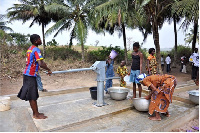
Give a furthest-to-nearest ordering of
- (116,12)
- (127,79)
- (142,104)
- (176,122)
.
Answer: (116,12) < (127,79) < (142,104) < (176,122)

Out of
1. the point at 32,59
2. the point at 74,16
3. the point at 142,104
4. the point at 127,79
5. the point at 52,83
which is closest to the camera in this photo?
the point at 32,59

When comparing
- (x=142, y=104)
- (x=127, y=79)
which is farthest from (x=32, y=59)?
(x=127, y=79)

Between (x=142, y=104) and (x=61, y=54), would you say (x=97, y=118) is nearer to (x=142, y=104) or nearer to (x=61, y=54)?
(x=142, y=104)

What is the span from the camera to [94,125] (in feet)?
9.88

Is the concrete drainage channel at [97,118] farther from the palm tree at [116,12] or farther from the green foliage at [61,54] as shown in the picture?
the green foliage at [61,54]

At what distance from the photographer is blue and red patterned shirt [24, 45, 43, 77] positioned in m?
2.93

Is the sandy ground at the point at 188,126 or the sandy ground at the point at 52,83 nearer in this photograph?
the sandy ground at the point at 188,126

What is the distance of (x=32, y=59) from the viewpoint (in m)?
2.96

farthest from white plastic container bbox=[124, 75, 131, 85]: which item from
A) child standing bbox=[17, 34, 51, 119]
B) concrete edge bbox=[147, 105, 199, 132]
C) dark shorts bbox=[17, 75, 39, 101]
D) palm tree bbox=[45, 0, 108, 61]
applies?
palm tree bbox=[45, 0, 108, 61]

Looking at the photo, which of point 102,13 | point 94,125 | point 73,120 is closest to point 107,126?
point 94,125

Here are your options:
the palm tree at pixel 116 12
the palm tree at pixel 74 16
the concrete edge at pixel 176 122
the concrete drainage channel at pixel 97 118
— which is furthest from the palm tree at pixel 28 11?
the concrete edge at pixel 176 122

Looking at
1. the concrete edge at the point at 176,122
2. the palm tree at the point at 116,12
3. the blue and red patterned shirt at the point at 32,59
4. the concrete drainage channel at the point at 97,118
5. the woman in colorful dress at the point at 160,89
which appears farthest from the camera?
the palm tree at the point at 116,12

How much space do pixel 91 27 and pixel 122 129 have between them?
10641mm

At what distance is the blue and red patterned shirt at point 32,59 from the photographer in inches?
115
